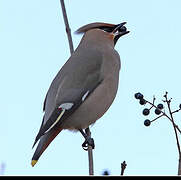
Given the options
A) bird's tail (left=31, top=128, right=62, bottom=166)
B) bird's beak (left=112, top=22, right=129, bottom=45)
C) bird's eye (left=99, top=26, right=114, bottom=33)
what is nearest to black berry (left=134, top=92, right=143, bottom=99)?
bird's tail (left=31, top=128, right=62, bottom=166)

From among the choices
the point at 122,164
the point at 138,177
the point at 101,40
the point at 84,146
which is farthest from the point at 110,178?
the point at 101,40

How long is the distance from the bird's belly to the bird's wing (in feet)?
0.13

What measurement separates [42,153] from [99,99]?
0.70 m

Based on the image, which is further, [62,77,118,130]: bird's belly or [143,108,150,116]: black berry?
[62,77,118,130]: bird's belly

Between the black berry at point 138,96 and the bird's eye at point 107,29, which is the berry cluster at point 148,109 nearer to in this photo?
the black berry at point 138,96

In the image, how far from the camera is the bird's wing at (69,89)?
3.35 metres

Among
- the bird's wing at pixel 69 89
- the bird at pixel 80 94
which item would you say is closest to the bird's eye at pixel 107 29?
the bird at pixel 80 94

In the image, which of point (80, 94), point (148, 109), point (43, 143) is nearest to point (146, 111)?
point (148, 109)

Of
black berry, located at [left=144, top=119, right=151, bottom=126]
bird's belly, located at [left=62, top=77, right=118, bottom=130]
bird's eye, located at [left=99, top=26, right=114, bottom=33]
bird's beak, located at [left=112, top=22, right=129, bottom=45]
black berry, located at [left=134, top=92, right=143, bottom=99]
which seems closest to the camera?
black berry, located at [left=144, top=119, right=151, bottom=126]

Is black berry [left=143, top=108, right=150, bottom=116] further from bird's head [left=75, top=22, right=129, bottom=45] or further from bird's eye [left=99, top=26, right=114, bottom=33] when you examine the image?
bird's eye [left=99, top=26, right=114, bottom=33]

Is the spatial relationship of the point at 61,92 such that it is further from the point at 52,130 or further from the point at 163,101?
the point at 163,101

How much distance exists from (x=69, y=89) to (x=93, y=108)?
0.24 metres

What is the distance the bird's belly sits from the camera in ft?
11.6

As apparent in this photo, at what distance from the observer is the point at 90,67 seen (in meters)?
3.69
